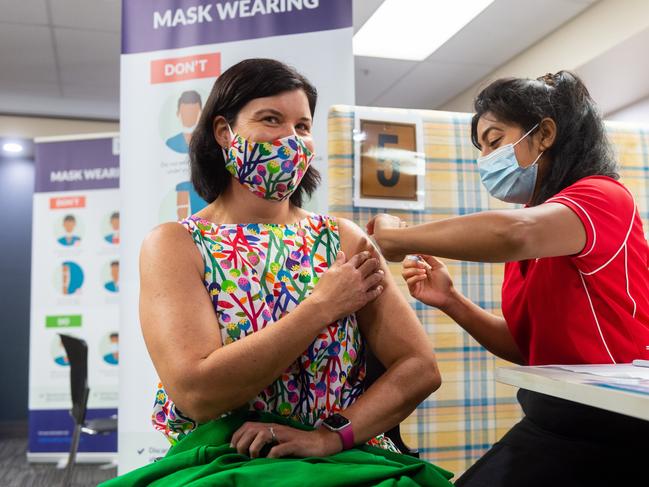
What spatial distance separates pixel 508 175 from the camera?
164 centimetres

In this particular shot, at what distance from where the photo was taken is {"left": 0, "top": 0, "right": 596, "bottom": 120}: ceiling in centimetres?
475

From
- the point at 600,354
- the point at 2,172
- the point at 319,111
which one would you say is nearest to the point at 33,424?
the point at 2,172

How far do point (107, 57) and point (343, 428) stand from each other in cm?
512

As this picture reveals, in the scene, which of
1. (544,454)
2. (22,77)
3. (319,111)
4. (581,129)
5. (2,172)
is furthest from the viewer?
(2,172)

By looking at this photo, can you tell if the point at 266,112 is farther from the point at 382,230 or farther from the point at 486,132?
the point at 486,132

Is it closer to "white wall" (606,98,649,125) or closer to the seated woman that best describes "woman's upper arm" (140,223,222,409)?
the seated woman

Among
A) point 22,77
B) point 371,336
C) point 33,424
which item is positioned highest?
point 22,77

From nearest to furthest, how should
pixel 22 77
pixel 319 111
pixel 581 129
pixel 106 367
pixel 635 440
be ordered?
pixel 635 440 → pixel 581 129 → pixel 319 111 → pixel 106 367 → pixel 22 77

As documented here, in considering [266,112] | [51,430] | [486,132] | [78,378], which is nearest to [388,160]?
[486,132]

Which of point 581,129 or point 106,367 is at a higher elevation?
point 581,129

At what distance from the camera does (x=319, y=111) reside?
2.56 meters

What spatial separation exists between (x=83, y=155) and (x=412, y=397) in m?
4.99

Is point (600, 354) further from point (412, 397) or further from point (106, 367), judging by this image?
point (106, 367)

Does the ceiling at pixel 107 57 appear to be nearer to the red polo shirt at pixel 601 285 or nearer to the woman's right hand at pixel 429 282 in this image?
the woman's right hand at pixel 429 282
